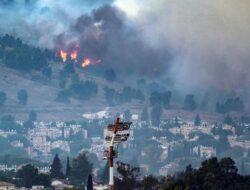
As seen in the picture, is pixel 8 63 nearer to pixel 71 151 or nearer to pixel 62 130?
pixel 62 130

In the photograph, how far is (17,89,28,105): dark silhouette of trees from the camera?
17162 cm

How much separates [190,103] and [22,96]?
79.5ft

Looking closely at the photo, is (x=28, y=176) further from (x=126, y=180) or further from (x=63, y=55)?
(x=63, y=55)

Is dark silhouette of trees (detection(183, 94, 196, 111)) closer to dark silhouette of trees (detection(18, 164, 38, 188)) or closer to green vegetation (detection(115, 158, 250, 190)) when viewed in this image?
dark silhouette of trees (detection(18, 164, 38, 188))

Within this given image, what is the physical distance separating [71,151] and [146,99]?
32.2 metres

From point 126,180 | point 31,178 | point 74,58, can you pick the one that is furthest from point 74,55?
point 126,180

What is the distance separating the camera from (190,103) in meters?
174

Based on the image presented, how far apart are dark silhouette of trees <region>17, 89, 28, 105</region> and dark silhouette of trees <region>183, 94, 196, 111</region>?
2338cm

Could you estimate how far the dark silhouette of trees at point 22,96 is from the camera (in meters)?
172

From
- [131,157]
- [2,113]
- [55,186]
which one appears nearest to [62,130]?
[2,113]

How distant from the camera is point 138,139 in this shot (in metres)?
164

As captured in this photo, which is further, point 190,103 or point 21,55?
point 21,55

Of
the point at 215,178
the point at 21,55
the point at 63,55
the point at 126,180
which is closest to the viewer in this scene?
the point at 215,178

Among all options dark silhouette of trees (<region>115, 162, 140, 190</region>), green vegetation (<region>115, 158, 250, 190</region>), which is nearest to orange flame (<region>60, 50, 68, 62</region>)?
dark silhouette of trees (<region>115, 162, 140, 190</region>)
